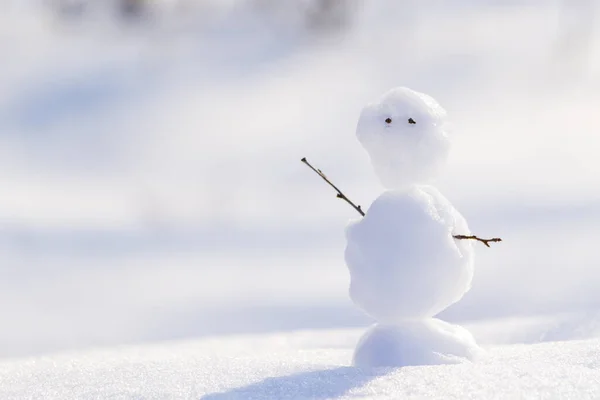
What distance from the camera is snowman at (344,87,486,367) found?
11.4 feet

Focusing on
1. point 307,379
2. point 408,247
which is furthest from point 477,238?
point 307,379

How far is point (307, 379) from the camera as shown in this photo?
3.16 m

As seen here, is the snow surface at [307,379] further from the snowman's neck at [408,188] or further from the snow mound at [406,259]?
the snowman's neck at [408,188]

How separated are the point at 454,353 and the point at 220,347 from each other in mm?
3217

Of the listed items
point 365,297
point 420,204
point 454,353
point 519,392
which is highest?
point 420,204

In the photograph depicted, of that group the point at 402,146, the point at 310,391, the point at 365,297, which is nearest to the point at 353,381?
the point at 310,391

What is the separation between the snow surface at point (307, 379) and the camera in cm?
289

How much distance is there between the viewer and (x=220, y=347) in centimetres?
635

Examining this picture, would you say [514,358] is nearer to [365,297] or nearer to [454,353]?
[454,353]

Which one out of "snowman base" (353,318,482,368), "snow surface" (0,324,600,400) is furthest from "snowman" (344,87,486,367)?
"snow surface" (0,324,600,400)

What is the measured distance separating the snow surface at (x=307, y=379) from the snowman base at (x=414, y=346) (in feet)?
0.38

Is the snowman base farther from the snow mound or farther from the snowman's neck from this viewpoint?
the snowman's neck

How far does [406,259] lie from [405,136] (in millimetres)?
574

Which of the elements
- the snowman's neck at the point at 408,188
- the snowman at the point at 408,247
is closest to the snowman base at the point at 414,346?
the snowman at the point at 408,247
